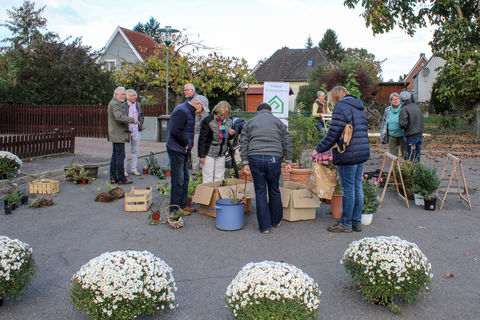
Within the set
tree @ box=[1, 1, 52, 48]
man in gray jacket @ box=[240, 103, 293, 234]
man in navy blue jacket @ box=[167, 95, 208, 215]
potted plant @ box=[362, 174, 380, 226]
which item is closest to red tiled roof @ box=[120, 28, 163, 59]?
tree @ box=[1, 1, 52, 48]

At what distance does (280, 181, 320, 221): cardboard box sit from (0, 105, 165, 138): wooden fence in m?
17.3

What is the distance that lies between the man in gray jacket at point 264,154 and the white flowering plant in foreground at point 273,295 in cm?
287

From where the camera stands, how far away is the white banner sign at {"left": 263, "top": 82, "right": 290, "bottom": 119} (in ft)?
34.0

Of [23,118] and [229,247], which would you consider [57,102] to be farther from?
[229,247]

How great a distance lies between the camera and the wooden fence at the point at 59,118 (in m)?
22.8

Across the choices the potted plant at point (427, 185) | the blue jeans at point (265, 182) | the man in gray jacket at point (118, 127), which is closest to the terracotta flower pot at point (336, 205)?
the blue jeans at point (265, 182)

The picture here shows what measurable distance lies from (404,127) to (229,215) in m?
4.85

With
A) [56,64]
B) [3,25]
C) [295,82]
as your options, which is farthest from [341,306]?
[3,25]

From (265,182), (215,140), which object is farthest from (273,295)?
(215,140)

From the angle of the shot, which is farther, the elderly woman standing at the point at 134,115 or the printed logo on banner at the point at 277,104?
the printed logo on banner at the point at 277,104

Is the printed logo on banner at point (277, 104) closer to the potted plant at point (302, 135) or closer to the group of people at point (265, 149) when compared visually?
the potted plant at point (302, 135)

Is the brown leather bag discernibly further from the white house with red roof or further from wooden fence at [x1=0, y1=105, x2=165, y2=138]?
the white house with red roof

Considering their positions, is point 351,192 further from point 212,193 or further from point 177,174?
point 177,174

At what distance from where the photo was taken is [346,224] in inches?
248
